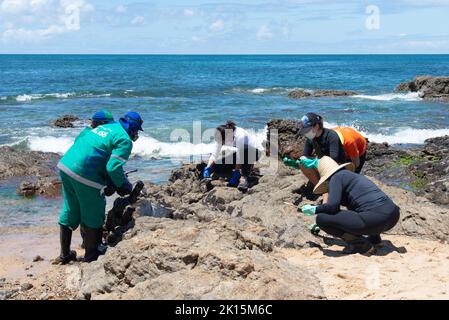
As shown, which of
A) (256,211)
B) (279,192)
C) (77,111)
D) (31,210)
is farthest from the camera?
(77,111)

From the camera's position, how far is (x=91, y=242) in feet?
21.3

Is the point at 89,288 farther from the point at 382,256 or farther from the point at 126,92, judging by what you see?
the point at 126,92

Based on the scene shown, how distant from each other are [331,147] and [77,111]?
20.7 m

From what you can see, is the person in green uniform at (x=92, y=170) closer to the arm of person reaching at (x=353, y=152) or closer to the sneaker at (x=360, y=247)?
the sneaker at (x=360, y=247)

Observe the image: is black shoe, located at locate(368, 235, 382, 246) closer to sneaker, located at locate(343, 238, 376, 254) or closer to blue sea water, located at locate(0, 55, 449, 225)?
sneaker, located at locate(343, 238, 376, 254)

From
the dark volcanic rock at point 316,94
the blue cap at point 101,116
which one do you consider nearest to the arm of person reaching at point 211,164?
the blue cap at point 101,116

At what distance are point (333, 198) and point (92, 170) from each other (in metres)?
2.45

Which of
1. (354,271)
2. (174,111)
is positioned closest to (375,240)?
(354,271)

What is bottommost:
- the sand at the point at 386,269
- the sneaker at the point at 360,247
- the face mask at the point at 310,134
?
the sand at the point at 386,269

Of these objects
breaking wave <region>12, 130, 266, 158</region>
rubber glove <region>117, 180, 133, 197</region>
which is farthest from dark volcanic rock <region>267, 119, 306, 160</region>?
rubber glove <region>117, 180, 133, 197</region>

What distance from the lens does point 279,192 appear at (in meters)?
7.71

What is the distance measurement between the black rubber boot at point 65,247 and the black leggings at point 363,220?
2774mm

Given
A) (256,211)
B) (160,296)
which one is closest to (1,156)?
(256,211)

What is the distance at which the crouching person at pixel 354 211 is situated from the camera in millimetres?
5605
